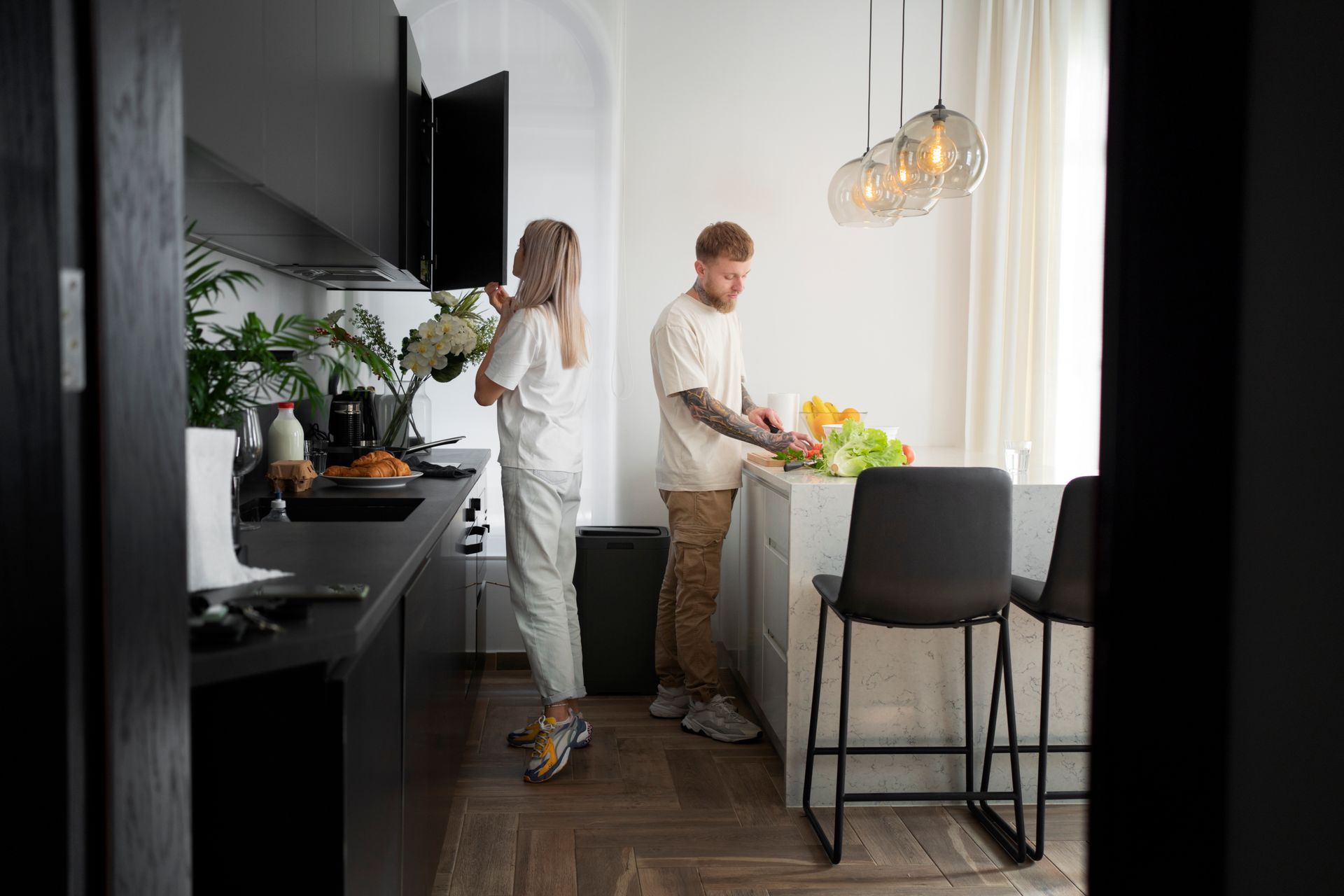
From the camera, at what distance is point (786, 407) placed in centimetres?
366

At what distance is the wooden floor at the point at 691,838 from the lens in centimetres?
238

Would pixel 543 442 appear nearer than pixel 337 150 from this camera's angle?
No

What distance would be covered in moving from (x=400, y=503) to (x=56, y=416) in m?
1.83

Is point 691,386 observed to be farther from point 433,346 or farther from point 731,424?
point 433,346

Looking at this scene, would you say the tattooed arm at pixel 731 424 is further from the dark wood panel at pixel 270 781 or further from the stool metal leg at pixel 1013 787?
the dark wood panel at pixel 270 781

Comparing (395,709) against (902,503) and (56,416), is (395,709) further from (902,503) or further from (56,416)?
(902,503)

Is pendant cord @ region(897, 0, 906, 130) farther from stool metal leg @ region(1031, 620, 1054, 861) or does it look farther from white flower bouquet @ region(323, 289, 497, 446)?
stool metal leg @ region(1031, 620, 1054, 861)

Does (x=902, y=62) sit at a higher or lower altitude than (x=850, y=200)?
higher

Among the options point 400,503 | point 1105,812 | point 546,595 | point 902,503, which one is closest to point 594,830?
point 546,595

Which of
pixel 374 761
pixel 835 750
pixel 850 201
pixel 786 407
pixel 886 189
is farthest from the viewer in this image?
pixel 786 407

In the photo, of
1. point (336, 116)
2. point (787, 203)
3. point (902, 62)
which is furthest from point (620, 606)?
point (902, 62)

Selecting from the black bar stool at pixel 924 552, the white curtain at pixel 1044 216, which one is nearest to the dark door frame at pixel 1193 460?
the black bar stool at pixel 924 552

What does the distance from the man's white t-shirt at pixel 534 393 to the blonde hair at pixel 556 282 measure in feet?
0.09

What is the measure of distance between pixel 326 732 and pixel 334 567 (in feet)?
1.34
